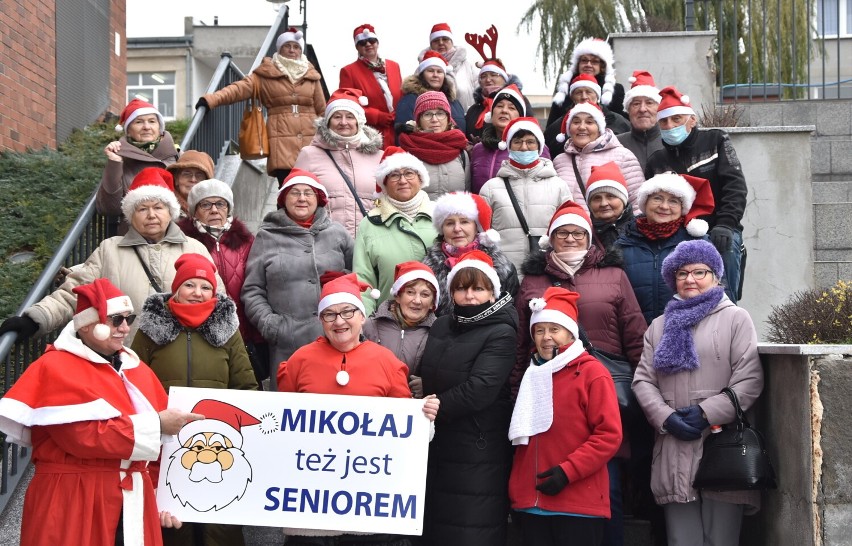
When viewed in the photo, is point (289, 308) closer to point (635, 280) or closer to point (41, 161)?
point (635, 280)

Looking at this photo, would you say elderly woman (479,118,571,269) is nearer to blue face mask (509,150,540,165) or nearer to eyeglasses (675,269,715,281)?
blue face mask (509,150,540,165)

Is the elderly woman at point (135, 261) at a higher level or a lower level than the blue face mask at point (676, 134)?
lower

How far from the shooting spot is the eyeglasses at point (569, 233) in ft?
21.3

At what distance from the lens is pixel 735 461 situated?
5.54 m

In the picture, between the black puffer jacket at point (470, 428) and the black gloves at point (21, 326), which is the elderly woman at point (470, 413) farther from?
the black gloves at point (21, 326)

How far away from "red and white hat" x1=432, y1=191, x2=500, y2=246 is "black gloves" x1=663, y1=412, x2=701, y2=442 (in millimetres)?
1651

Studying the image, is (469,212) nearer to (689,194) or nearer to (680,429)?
(689,194)

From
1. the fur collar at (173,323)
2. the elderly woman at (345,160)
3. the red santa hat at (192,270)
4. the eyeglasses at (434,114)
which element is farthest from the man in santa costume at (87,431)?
the eyeglasses at (434,114)

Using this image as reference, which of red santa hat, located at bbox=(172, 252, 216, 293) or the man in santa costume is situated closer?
the man in santa costume

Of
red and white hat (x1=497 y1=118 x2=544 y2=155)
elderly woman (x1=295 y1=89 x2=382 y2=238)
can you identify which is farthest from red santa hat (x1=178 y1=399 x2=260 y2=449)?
red and white hat (x1=497 y1=118 x2=544 y2=155)

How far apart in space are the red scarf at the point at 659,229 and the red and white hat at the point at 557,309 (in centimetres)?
103

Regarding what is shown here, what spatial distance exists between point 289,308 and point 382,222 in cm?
89

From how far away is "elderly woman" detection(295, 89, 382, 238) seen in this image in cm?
796

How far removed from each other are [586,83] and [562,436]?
168 inches
